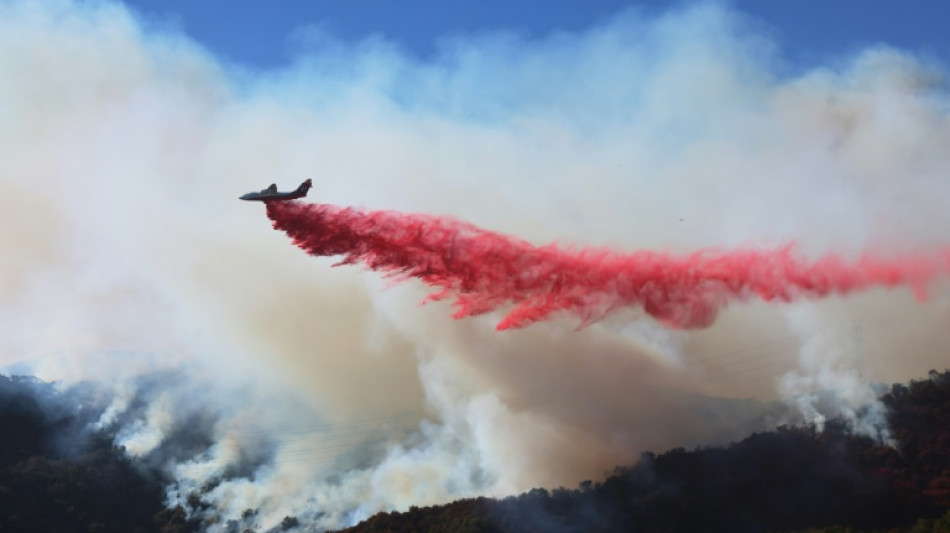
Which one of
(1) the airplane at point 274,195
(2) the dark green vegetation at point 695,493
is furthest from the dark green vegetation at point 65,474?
(1) the airplane at point 274,195

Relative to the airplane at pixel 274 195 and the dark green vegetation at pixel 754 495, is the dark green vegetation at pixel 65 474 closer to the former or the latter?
the dark green vegetation at pixel 754 495

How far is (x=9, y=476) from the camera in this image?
144375 mm

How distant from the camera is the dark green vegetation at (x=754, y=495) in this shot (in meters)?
125

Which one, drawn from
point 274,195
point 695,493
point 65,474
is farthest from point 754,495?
point 65,474

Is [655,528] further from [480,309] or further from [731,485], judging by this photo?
[480,309]

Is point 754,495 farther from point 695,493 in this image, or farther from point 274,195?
point 274,195

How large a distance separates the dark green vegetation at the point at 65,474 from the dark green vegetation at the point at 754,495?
1509 inches

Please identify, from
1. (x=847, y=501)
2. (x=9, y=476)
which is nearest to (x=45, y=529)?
(x=9, y=476)

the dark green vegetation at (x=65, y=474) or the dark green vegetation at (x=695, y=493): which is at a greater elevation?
the dark green vegetation at (x=65, y=474)

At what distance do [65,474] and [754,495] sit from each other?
101016mm

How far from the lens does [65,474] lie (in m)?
148

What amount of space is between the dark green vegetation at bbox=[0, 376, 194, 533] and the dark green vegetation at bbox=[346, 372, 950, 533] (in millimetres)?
38333

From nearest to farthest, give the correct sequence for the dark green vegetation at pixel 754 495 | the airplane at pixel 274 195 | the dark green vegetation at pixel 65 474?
the airplane at pixel 274 195 → the dark green vegetation at pixel 754 495 → the dark green vegetation at pixel 65 474

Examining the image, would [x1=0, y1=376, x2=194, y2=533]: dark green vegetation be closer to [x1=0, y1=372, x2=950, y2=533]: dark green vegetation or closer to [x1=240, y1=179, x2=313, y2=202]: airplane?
[x1=0, y1=372, x2=950, y2=533]: dark green vegetation
